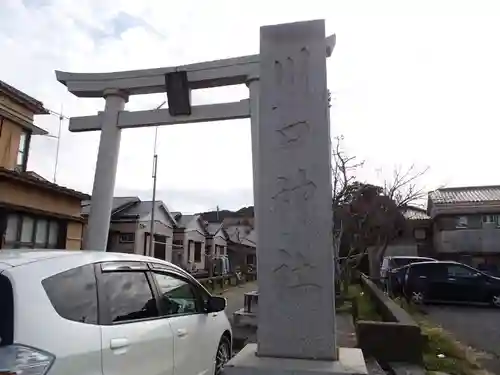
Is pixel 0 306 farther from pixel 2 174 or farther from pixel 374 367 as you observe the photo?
pixel 2 174

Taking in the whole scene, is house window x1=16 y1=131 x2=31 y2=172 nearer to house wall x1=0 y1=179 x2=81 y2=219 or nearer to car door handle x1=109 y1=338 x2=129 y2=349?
house wall x1=0 y1=179 x2=81 y2=219

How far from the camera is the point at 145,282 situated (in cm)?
386

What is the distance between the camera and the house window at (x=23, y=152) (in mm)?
12391

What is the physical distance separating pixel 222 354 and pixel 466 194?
2988cm

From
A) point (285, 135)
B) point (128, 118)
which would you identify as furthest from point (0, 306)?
point (128, 118)

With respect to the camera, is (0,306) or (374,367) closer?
(0,306)

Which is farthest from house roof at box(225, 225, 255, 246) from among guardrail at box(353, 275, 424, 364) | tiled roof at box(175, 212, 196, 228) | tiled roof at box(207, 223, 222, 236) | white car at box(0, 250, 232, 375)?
white car at box(0, 250, 232, 375)

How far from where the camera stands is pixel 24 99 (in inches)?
475

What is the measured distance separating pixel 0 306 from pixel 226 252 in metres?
38.3

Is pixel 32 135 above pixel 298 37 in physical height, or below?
above

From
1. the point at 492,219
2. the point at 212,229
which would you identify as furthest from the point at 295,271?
the point at 212,229

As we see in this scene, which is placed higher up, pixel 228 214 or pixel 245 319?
pixel 228 214

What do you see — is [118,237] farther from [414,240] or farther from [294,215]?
[294,215]

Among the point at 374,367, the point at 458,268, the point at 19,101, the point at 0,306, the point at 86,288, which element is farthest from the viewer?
the point at 458,268
